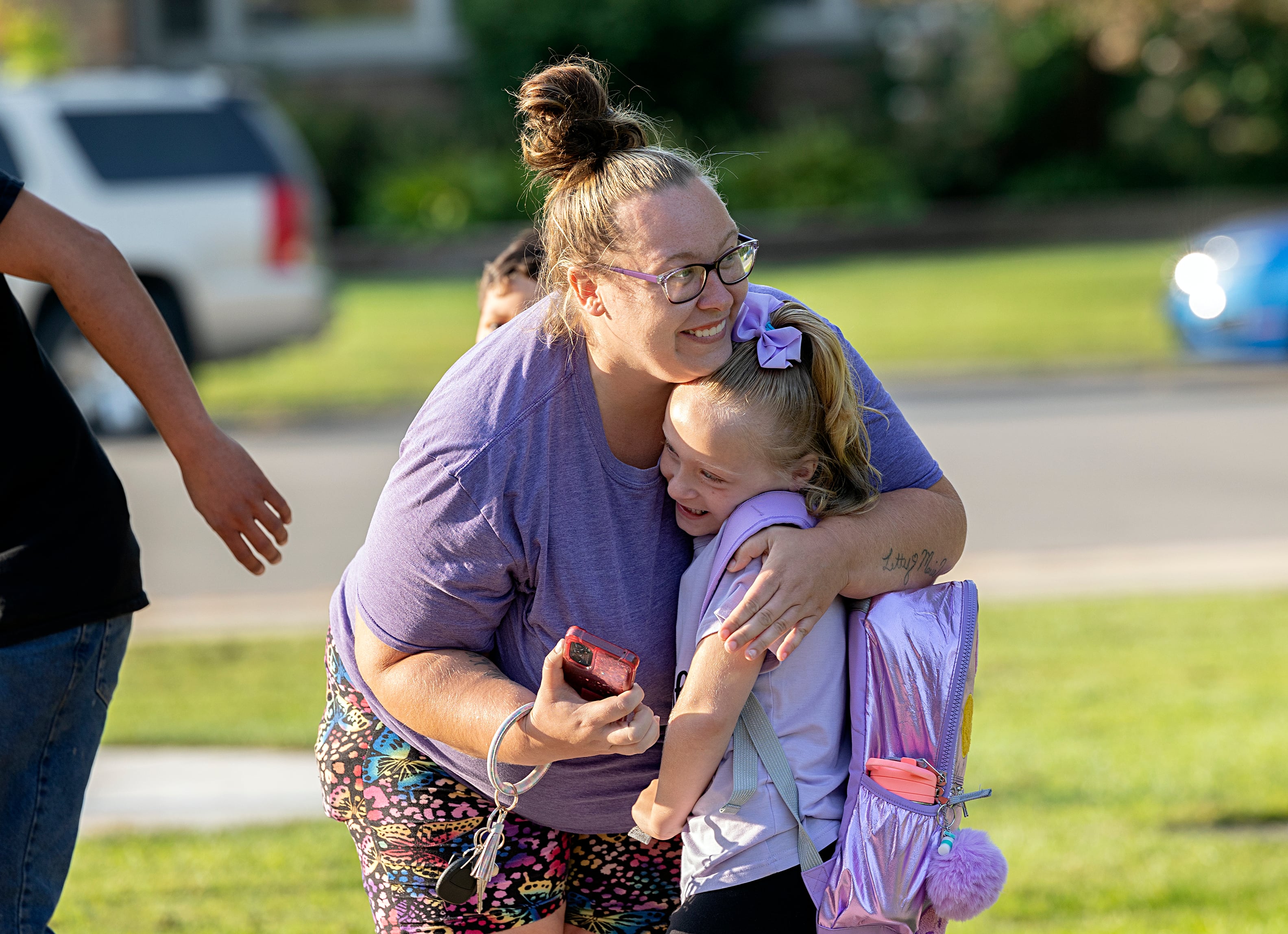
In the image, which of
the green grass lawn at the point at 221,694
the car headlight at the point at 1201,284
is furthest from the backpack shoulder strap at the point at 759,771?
the car headlight at the point at 1201,284

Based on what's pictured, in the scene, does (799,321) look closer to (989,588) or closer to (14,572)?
(14,572)

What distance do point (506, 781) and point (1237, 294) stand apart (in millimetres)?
10443

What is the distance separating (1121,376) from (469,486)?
11816mm

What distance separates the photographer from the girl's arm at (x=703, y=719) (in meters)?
2.14

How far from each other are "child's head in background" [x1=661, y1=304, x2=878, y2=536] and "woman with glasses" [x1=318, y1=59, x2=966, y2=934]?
1.6 inches

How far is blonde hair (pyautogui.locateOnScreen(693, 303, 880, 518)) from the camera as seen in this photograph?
221 cm

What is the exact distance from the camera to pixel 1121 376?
13117 millimetres

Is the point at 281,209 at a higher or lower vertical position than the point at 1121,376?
higher

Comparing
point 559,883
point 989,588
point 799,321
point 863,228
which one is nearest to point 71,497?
point 559,883

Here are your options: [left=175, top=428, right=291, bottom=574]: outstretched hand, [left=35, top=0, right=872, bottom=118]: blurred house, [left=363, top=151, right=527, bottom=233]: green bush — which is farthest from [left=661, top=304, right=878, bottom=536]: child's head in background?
[left=35, top=0, right=872, bottom=118]: blurred house

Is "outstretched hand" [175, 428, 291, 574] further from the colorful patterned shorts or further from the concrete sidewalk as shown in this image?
the concrete sidewalk

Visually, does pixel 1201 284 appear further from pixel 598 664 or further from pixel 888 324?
pixel 598 664

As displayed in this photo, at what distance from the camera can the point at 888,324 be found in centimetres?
1545

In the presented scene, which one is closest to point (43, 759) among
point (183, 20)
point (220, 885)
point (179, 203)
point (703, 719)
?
point (703, 719)
